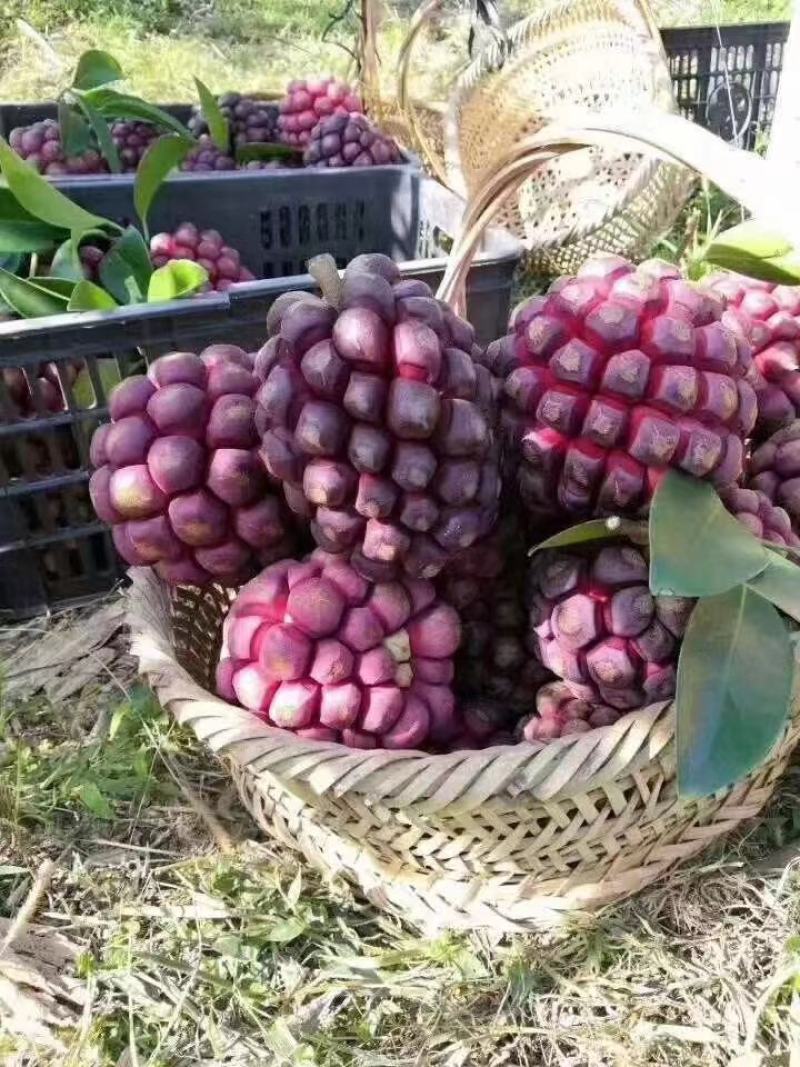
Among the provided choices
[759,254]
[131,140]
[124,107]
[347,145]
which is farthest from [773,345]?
[131,140]

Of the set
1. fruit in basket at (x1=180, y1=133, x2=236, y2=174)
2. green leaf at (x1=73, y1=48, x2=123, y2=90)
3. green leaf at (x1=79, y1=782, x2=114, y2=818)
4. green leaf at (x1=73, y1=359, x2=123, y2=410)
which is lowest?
green leaf at (x1=79, y1=782, x2=114, y2=818)

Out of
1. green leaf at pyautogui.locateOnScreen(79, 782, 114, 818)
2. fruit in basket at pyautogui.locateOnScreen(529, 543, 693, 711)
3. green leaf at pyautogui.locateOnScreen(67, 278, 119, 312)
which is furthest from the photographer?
green leaf at pyautogui.locateOnScreen(67, 278, 119, 312)

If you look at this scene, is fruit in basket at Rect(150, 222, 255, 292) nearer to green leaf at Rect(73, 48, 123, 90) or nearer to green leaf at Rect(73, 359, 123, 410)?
green leaf at Rect(73, 359, 123, 410)

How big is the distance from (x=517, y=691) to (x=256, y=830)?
0.32m

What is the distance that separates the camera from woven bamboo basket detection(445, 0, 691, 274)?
197 cm

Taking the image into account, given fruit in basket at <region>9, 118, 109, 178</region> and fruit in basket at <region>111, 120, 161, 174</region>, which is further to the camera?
fruit in basket at <region>111, 120, 161, 174</region>

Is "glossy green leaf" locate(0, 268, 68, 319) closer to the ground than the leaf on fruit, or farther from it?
closer to the ground

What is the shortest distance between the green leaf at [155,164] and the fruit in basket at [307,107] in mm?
662

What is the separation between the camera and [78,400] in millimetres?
1162

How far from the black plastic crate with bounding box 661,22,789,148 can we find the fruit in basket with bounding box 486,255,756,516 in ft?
5.95

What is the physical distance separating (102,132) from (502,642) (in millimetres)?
1172

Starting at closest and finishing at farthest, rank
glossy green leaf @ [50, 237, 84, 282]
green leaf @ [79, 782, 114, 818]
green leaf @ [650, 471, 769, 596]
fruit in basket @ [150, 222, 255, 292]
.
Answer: green leaf @ [650, 471, 769, 596]
green leaf @ [79, 782, 114, 818]
glossy green leaf @ [50, 237, 84, 282]
fruit in basket @ [150, 222, 255, 292]

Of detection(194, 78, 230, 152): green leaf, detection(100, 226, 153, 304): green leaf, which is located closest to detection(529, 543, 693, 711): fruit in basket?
detection(100, 226, 153, 304): green leaf

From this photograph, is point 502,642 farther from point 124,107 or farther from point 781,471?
point 124,107
